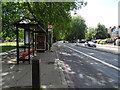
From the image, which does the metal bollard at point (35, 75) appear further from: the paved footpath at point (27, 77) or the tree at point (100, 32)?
the tree at point (100, 32)

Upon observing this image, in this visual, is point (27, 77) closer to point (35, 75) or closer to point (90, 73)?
point (35, 75)

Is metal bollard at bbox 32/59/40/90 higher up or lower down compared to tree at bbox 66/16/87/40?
lower down

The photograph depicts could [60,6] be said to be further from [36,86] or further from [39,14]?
[36,86]

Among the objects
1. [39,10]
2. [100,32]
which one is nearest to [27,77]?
[39,10]

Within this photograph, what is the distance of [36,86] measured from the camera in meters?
3.90

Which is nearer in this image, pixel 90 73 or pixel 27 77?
pixel 27 77

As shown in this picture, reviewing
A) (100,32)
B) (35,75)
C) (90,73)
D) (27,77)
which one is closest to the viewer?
(35,75)

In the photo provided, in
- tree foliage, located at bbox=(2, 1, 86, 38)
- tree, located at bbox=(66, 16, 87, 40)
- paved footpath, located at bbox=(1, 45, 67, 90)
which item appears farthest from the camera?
tree, located at bbox=(66, 16, 87, 40)

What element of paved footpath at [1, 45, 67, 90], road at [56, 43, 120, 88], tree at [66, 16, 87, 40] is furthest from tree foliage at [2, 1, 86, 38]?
tree at [66, 16, 87, 40]

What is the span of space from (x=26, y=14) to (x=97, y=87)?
19.4 m

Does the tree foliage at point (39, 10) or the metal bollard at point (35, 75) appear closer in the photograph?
the metal bollard at point (35, 75)

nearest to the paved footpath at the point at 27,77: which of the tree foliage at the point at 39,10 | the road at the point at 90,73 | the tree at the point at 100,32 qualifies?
the road at the point at 90,73

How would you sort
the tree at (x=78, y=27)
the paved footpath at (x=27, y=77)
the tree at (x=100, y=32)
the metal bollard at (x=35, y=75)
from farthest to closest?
1. the tree at (x=100, y=32)
2. the tree at (x=78, y=27)
3. the paved footpath at (x=27, y=77)
4. the metal bollard at (x=35, y=75)

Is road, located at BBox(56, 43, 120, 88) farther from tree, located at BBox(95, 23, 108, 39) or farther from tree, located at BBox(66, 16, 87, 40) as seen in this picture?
tree, located at BBox(95, 23, 108, 39)
